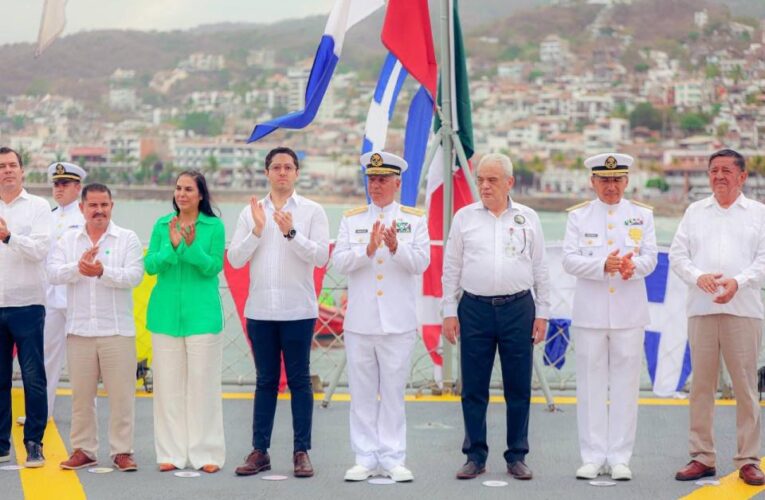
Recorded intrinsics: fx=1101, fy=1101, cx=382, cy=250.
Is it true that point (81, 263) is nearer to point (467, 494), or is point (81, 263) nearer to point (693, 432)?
point (467, 494)

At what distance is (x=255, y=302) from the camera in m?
4.93

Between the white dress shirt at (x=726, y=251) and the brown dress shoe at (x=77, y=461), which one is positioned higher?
the white dress shirt at (x=726, y=251)

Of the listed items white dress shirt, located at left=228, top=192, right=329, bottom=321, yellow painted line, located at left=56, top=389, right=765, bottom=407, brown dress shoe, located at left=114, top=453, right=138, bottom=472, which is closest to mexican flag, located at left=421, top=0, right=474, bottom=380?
yellow painted line, located at left=56, top=389, right=765, bottom=407

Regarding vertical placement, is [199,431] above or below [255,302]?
below

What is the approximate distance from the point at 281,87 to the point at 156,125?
7902 millimetres

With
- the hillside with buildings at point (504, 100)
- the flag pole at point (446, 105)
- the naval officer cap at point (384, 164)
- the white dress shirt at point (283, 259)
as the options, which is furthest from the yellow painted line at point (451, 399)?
the hillside with buildings at point (504, 100)

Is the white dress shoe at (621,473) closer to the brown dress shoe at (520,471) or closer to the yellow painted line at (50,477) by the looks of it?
the brown dress shoe at (520,471)

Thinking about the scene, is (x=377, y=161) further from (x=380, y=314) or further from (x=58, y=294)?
(x=58, y=294)

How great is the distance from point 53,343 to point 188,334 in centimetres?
150

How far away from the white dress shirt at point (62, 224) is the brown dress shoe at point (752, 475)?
3.60m

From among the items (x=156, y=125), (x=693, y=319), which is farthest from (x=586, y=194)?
(x=693, y=319)

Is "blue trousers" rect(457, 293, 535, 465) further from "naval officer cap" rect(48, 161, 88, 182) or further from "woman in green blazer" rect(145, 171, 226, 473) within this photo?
"naval officer cap" rect(48, 161, 88, 182)

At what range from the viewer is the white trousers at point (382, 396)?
4898 mm

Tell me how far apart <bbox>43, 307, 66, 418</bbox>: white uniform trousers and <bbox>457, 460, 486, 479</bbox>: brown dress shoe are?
2503 mm
